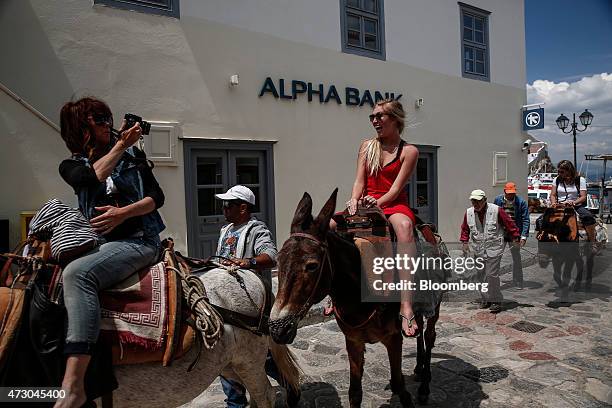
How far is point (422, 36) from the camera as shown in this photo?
33.3 feet

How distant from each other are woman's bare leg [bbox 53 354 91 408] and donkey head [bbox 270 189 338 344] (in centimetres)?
94

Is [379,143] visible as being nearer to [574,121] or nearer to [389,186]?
[389,186]

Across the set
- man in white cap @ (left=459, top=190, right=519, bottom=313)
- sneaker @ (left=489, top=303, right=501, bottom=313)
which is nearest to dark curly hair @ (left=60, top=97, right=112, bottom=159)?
man in white cap @ (left=459, top=190, right=519, bottom=313)

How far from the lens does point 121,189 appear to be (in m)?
2.41

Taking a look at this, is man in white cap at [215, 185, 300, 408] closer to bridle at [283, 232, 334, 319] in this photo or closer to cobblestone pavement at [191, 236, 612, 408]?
cobblestone pavement at [191, 236, 612, 408]

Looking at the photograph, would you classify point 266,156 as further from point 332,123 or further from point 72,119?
point 72,119

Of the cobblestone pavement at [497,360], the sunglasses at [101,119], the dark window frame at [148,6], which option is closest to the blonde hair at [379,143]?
the sunglasses at [101,119]

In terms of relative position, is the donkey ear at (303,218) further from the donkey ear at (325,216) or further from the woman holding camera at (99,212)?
the woman holding camera at (99,212)

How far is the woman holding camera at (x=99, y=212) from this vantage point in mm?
2131

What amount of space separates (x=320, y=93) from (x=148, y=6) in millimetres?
3423

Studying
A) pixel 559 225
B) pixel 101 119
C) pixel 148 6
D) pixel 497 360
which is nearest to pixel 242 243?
pixel 101 119

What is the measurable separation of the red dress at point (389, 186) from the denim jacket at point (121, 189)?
175 cm

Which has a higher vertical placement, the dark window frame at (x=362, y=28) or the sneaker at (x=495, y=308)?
the dark window frame at (x=362, y=28)

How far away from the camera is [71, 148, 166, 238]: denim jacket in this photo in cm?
237
